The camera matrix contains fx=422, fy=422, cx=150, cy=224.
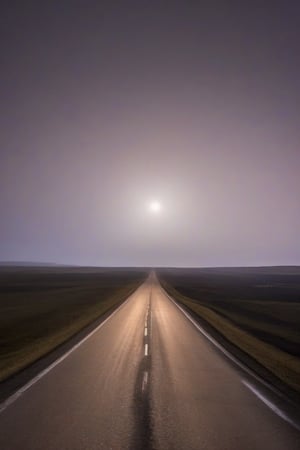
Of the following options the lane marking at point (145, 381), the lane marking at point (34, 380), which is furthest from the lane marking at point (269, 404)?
the lane marking at point (34, 380)

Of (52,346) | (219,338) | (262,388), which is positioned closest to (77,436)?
(262,388)

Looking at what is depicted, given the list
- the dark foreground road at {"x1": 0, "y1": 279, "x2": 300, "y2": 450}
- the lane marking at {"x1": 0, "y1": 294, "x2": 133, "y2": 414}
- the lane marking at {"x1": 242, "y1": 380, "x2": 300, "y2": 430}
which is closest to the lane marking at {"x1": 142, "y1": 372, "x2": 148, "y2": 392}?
the dark foreground road at {"x1": 0, "y1": 279, "x2": 300, "y2": 450}

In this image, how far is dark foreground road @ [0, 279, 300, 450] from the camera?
746 centimetres

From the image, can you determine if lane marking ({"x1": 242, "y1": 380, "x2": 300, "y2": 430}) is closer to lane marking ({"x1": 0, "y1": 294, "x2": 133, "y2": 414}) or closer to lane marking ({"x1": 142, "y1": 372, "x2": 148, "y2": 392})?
lane marking ({"x1": 142, "y1": 372, "x2": 148, "y2": 392})

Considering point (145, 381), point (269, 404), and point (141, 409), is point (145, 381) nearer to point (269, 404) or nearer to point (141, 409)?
point (141, 409)

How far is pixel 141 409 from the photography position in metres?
9.31

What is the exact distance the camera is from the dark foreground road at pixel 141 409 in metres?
7.46

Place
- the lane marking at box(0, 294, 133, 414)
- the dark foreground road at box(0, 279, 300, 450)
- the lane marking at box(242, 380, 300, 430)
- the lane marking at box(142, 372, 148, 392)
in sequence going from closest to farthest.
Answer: the dark foreground road at box(0, 279, 300, 450), the lane marking at box(242, 380, 300, 430), the lane marking at box(0, 294, 133, 414), the lane marking at box(142, 372, 148, 392)

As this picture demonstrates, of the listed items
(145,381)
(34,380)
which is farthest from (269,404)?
(34,380)

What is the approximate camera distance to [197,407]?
9.62m

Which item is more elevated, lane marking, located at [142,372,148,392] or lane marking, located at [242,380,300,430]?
lane marking, located at [142,372,148,392]

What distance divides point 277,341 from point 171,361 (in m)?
11.6

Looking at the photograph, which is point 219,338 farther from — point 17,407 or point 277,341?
point 17,407

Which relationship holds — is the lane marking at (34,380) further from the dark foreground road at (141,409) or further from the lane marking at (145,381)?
the lane marking at (145,381)
